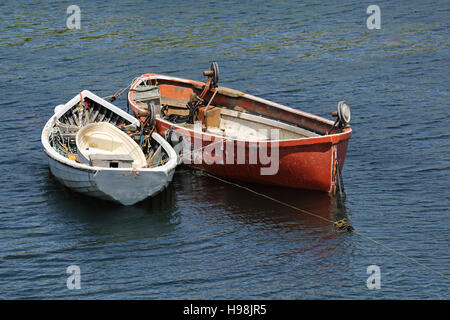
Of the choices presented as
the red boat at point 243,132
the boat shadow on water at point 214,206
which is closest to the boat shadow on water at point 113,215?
the boat shadow on water at point 214,206

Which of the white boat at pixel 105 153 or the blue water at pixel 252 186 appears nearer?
the blue water at pixel 252 186

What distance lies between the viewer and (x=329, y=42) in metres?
42.6

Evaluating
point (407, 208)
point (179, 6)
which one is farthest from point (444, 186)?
point (179, 6)

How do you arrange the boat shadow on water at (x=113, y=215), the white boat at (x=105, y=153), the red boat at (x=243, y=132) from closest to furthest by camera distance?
1. the boat shadow on water at (x=113, y=215)
2. the white boat at (x=105, y=153)
3. the red boat at (x=243, y=132)

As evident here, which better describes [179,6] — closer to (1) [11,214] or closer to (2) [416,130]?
(2) [416,130]

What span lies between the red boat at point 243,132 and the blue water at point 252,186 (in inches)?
26.4

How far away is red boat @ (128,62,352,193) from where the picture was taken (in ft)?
80.7

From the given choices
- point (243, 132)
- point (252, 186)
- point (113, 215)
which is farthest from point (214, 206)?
point (243, 132)

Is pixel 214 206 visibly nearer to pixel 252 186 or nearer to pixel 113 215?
pixel 252 186

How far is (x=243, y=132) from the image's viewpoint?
28688 millimetres

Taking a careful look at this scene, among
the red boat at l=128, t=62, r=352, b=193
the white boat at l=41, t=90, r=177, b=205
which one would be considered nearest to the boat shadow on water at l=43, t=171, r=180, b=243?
the white boat at l=41, t=90, r=177, b=205

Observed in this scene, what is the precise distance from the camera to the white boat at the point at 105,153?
23.8 meters

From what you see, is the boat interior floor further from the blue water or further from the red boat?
the blue water

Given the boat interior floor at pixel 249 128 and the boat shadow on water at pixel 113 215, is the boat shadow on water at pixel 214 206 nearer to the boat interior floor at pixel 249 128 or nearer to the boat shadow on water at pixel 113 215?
the boat shadow on water at pixel 113 215
